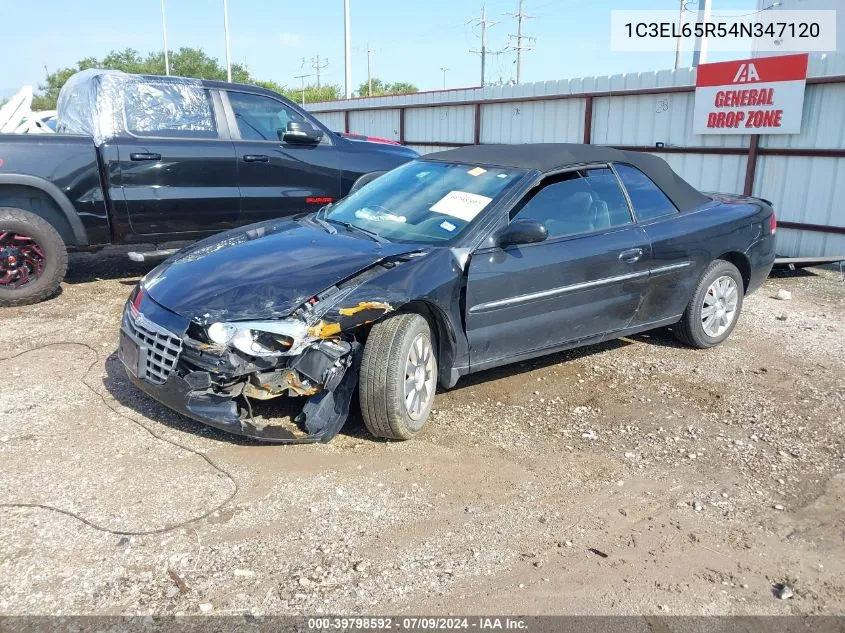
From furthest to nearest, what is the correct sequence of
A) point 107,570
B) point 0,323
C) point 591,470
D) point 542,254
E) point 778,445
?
point 0,323 → point 542,254 → point 778,445 → point 591,470 → point 107,570

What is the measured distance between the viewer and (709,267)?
5594mm

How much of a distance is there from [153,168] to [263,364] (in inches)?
154

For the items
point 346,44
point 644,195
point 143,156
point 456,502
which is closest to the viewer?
point 456,502

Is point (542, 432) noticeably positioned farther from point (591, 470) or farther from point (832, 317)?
point (832, 317)

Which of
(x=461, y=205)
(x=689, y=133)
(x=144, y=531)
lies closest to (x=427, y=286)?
(x=461, y=205)

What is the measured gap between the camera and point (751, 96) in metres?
9.84

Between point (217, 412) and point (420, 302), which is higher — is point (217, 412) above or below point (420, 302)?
below

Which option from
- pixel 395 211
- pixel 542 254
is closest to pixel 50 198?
pixel 395 211

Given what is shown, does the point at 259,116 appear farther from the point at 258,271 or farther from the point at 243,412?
the point at 243,412

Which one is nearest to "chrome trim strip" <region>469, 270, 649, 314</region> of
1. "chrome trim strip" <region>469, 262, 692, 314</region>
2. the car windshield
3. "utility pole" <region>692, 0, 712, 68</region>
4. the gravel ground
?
"chrome trim strip" <region>469, 262, 692, 314</region>

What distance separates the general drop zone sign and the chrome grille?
342 inches

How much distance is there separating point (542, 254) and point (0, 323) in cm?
459

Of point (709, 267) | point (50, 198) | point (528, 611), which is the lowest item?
point (528, 611)

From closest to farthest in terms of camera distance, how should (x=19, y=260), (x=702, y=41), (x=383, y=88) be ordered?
(x=19, y=260) → (x=702, y=41) → (x=383, y=88)
